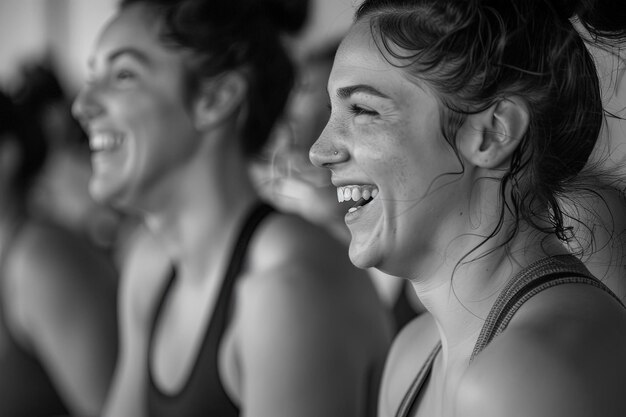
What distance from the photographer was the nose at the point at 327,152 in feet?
3.11

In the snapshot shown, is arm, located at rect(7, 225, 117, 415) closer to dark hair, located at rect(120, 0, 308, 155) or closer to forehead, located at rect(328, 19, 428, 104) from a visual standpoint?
dark hair, located at rect(120, 0, 308, 155)

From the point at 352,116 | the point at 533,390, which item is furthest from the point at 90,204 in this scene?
the point at 533,390

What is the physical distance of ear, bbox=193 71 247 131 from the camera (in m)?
1.53

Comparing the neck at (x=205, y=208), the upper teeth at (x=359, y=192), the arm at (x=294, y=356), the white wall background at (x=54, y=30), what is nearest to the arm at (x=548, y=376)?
the upper teeth at (x=359, y=192)

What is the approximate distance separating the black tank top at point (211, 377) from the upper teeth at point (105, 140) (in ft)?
0.81

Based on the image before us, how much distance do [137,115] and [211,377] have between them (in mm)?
415

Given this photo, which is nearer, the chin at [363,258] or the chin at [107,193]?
the chin at [363,258]

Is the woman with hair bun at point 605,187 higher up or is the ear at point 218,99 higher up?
the woman with hair bun at point 605,187

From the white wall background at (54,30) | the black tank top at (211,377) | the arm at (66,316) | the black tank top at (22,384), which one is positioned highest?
the black tank top at (211,377)

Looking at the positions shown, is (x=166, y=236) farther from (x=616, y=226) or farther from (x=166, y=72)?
(x=616, y=226)

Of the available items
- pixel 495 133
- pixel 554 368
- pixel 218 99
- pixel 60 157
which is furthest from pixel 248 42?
pixel 60 157

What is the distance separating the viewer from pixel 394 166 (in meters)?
0.91

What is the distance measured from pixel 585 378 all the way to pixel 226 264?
757mm

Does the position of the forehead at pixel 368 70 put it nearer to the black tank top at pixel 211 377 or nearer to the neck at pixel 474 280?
the neck at pixel 474 280
